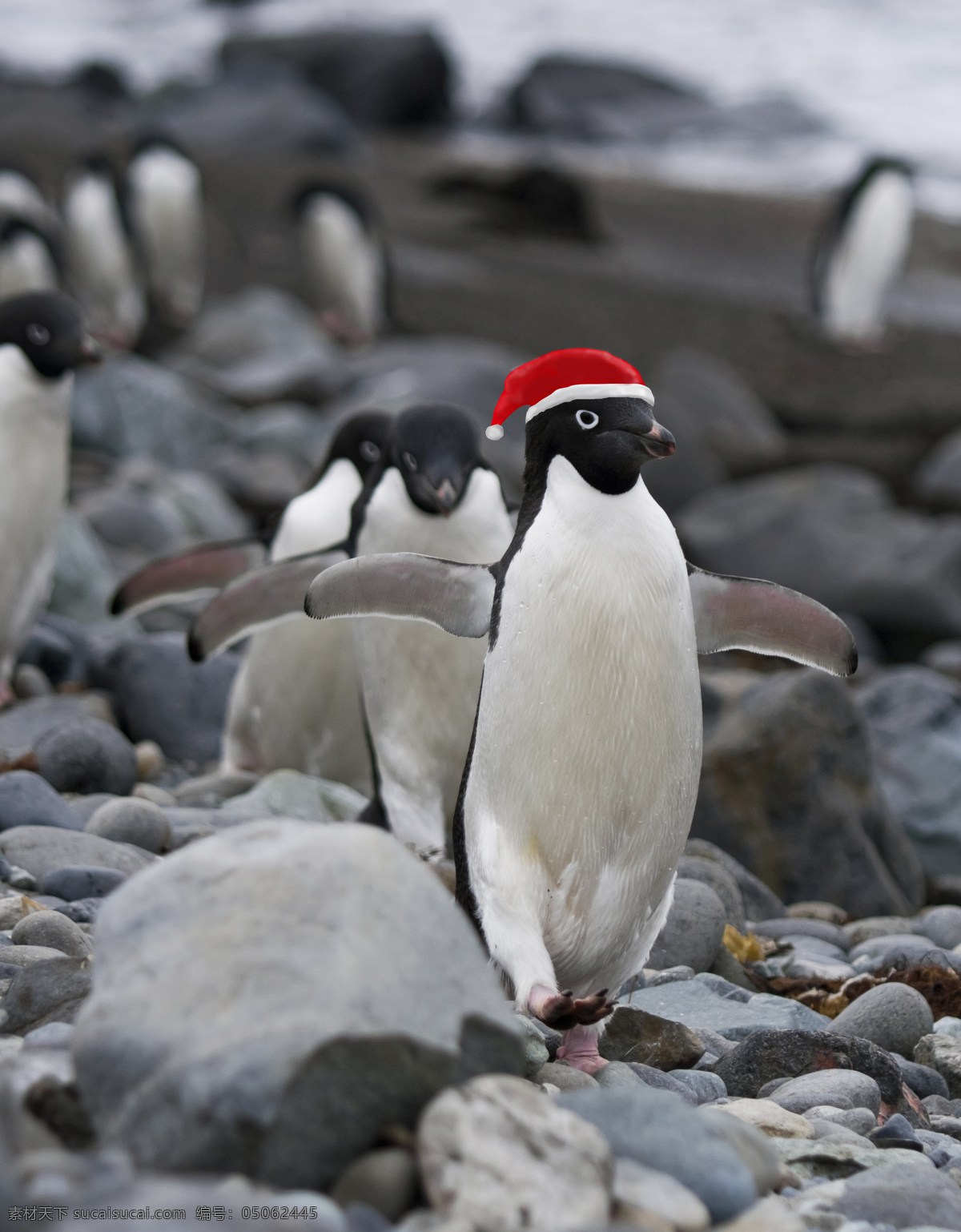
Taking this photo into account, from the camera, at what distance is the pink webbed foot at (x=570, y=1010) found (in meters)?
2.57

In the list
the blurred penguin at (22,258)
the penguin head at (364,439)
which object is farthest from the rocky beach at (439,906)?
the blurred penguin at (22,258)

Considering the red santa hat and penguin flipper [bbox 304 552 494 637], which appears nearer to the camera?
the red santa hat

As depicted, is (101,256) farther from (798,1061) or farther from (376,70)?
(376,70)

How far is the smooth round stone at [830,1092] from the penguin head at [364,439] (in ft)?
9.08

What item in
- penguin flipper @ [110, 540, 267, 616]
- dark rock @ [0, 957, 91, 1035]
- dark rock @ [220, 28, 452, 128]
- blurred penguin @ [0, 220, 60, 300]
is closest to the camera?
dark rock @ [0, 957, 91, 1035]

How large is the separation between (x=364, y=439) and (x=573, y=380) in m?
2.16

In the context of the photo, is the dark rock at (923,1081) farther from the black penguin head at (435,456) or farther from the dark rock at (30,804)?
the dark rock at (30,804)

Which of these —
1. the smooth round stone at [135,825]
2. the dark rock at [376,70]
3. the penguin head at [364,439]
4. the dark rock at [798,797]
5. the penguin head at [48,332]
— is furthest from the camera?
the dark rock at [376,70]

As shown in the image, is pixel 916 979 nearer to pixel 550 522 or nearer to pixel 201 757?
pixel 550 522

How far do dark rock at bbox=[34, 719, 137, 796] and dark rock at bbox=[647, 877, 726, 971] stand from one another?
6.20 feet

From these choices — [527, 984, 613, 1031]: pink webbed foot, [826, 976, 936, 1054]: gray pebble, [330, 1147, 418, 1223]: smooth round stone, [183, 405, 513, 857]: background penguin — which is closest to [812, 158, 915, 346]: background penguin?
[183, 405, 513, 857]: background penguin

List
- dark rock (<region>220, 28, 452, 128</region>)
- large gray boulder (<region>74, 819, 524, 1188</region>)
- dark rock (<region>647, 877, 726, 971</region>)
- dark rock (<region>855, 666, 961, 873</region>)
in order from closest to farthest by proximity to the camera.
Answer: large gray boulder (<region>74, 819, 524, 1188</region>), dark rock (<region>647, 877, 726, 971</region>), dark rock (<region>855, 666, 961, 873</region>), dark rock (<region>220, 28, 452, 128</region>)

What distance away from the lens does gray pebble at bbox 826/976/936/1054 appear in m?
3.38

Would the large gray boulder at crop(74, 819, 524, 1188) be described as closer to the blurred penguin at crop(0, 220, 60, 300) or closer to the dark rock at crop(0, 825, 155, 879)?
the dark rock at crop(0, 825, 155, 879)
